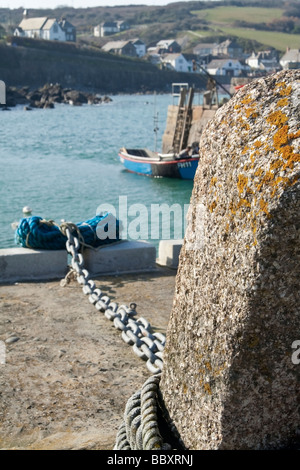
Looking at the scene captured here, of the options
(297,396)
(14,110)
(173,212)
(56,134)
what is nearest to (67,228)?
(297,396)

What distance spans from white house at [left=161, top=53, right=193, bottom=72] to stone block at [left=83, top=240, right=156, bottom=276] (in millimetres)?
160958

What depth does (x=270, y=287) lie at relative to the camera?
263cm

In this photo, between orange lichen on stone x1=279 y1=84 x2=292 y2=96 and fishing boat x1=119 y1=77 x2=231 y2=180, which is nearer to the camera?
orange lichen on stone x1=279 y1=84 x2=292 y2=96

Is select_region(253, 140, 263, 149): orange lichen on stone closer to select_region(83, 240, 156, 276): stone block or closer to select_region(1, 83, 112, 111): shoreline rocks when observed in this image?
select_region(83, 240, 156, 276): stone block

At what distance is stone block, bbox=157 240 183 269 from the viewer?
8.14m

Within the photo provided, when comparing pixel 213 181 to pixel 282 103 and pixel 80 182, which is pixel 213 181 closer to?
pixel 282 103

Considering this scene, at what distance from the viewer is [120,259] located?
25.8 ft

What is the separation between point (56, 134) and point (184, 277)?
2187 inches

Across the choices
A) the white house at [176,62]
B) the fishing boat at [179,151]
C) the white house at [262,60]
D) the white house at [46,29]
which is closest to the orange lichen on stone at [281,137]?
the fishing boat at [179,151]

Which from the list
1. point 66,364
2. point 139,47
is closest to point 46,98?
point 139,47

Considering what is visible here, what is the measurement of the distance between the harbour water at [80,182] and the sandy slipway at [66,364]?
499 inches

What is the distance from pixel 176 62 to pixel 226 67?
44.4 feet

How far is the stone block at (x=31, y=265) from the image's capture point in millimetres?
7457

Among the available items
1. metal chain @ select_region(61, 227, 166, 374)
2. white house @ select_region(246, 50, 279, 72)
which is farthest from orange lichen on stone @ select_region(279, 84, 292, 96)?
white house @ select_region(246, 50, 279, 72)
